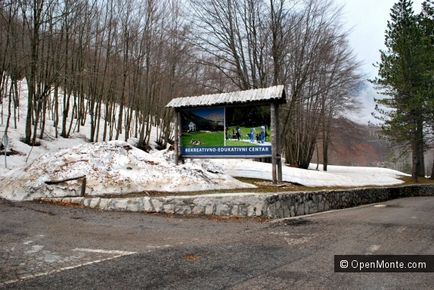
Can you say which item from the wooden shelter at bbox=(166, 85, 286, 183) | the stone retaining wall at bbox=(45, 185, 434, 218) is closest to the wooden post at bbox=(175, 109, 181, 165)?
the wooden shelter at bbox=(166, 85, 286, 183)

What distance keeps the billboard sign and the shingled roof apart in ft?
0.86

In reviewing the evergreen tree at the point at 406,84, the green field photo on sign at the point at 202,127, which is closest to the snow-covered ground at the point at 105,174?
the green field photo on sign at the point at 202,127

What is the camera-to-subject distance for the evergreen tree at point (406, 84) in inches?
1083

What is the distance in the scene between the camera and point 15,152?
51.3 ft

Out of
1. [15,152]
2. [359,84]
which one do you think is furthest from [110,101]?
[359,84]

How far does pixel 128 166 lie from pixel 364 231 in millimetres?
7380

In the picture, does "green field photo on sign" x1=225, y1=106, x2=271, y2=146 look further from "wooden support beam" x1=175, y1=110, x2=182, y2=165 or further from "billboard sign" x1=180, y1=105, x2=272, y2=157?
"wooden support beam" x1=175, y1=110, x2=182, y2=165

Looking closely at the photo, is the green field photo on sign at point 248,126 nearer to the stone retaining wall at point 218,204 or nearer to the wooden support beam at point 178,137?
the wooden support beam at point 178,137

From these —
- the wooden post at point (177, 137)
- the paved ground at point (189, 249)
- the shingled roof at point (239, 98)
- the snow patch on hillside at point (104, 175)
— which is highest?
the shingled roof at point (239, 98)

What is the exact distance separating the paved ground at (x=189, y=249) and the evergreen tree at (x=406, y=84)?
805 inches

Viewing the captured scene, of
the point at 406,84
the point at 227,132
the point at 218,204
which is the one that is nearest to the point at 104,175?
the point at 218,204

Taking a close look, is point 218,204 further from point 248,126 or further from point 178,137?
point 178,137

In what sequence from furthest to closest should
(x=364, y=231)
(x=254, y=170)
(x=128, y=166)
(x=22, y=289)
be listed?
(x=254, y=170) → (x=128, y=166) → (x=364, y=231) → (x=22, y=289)

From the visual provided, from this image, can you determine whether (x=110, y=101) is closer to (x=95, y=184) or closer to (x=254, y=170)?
(x=254, y=170)
